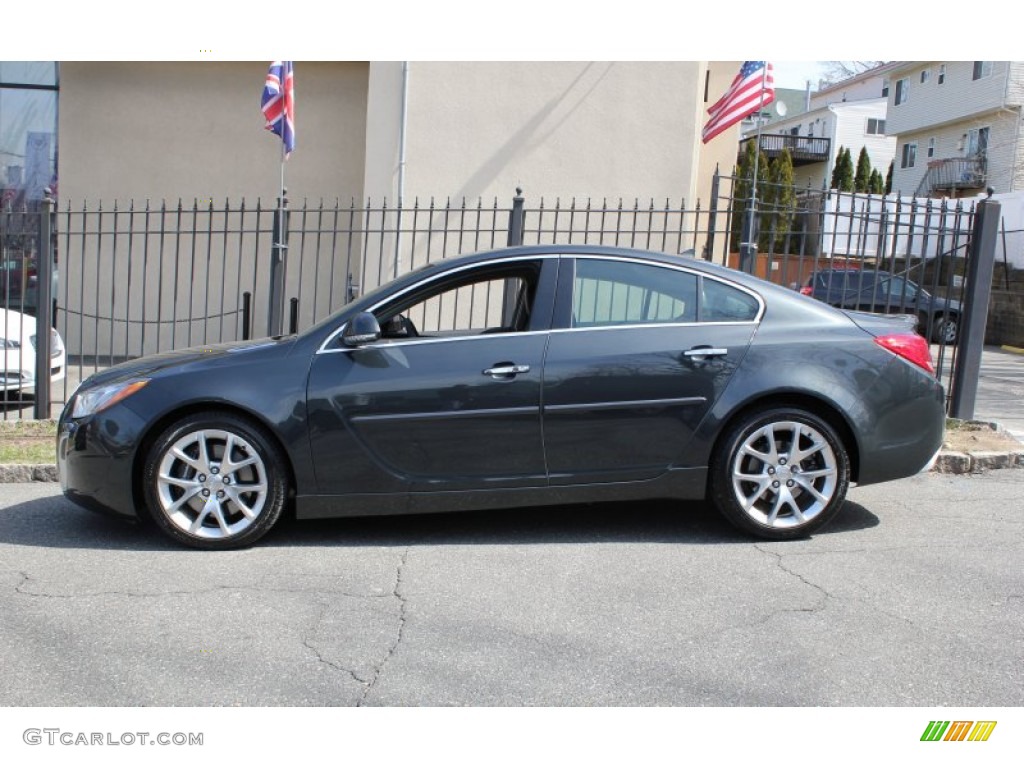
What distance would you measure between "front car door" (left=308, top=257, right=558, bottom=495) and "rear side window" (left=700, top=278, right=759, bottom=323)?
2.98 feet

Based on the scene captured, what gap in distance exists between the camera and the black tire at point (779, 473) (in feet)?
17.7

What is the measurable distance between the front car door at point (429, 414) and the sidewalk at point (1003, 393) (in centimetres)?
507

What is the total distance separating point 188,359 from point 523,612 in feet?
7.87

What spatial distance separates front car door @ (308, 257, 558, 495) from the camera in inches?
208

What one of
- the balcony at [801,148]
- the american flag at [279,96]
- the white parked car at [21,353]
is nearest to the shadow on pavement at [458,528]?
the white parked car at [21,353]

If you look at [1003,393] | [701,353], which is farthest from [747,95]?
[701,353]

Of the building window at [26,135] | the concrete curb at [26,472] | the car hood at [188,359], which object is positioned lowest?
the concrete curb at [26,472]

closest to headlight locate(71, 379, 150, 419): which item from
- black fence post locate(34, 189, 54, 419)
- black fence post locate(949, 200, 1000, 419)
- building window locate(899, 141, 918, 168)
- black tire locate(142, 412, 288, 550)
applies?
black tire locate(142, 412, 288, 550)

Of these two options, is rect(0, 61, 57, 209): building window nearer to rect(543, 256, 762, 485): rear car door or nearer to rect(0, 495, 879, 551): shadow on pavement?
rect(0, 495, 879, 551): shadow on pavement

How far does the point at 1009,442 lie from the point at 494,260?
15.4 feet

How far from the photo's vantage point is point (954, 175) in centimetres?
3734

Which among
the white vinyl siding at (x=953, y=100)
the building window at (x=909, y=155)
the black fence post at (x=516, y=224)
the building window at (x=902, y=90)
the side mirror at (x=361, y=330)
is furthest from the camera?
the building window at (x=909, y=155)

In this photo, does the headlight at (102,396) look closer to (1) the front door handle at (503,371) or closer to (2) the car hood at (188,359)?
(2) the car hood at (188,359)

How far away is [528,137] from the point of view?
11992 mm
